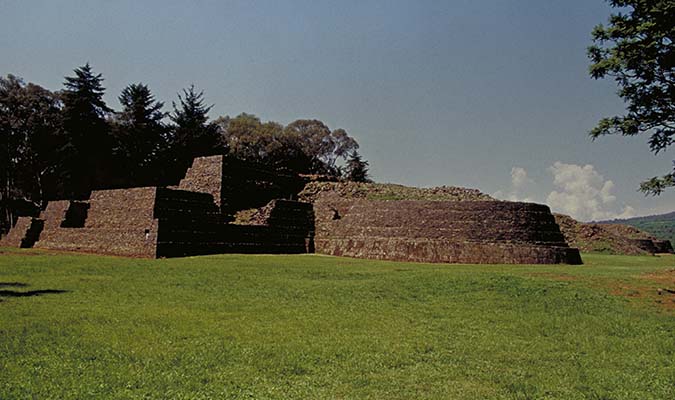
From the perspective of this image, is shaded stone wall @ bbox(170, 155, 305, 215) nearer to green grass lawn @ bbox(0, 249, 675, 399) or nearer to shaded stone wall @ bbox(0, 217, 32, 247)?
shaded stone wall @ bbox(0, 217, 32, 247)

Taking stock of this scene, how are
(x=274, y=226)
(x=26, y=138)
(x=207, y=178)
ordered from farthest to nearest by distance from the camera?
(x=26, y=138)
(x=207, y=178)
(x=274, y=226)

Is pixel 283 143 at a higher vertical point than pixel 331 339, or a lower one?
higher

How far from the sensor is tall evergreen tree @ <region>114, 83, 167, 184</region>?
4306 cm

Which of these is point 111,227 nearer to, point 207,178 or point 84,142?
point 207,178

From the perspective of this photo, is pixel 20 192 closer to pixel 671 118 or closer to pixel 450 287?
pixel 450 287

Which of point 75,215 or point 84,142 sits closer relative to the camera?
point 75,215

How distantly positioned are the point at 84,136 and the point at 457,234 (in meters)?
29.4

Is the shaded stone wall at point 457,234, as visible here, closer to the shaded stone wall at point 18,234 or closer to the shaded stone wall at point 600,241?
the shaded stone wall at point 18,234

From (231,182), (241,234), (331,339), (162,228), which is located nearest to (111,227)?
(162,228)

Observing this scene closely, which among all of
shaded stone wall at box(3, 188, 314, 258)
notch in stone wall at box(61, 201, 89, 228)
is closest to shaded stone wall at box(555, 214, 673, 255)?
shaded stone wall at box(3, 188, 314, 258)

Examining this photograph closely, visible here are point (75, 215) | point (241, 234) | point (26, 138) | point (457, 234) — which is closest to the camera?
point (457, 234)

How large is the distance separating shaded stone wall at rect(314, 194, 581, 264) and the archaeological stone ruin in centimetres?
4

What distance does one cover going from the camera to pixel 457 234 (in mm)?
24344

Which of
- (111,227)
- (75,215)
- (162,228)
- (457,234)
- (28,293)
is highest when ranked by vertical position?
(75,215)
